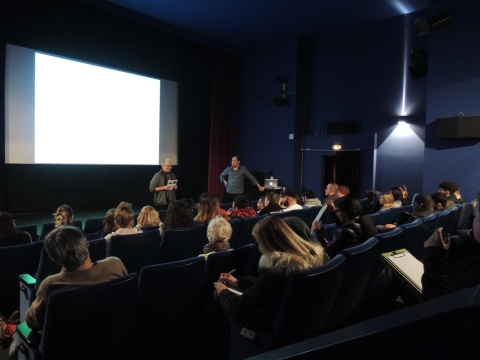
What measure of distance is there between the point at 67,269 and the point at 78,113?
6429 millimetres

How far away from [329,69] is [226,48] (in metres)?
3.07

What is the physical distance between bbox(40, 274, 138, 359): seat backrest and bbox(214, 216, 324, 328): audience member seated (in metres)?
0.50

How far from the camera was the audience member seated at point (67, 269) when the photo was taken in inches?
69.1

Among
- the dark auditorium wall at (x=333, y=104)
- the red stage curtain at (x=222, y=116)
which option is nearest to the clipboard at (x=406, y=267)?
the dark auditorium wall at (x=333, y=104)

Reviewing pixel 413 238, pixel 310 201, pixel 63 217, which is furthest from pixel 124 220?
pixel 310 201

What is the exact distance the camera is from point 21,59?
6855 mm

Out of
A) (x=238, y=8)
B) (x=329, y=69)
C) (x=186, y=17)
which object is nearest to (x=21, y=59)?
(x=186, y=17)

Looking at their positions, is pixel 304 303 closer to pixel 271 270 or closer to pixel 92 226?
pixel 271 270

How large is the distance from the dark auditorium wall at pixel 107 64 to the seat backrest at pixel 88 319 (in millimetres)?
6249

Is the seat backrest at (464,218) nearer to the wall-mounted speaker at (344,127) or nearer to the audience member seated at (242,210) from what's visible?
the audience member seated at (242,210)

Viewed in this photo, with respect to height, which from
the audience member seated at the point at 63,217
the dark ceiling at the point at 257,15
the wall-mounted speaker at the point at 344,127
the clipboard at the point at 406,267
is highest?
the dark ceiling at the point at 257,15

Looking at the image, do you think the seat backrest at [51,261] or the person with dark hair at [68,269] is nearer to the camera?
the person with dark hair at [68,269]

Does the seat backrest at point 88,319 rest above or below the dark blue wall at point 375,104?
below

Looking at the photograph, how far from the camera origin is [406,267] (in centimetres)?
199
